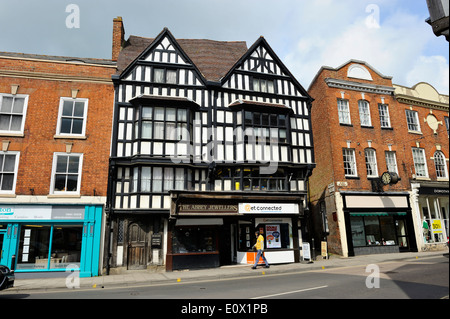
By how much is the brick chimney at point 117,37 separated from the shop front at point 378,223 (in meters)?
17.6

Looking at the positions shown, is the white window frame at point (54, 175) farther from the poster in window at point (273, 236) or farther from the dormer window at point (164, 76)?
the poster in window at point (273, 236)

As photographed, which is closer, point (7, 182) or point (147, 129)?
point (7, 182)

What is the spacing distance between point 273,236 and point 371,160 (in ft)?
31.8

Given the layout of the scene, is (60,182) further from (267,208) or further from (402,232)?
(402,232)

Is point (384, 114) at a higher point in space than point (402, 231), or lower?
higher

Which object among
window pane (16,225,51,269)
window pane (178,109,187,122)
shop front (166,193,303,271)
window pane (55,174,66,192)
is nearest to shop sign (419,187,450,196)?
shop front (166,193,303,271)

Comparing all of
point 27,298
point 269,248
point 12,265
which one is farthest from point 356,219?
point 12,265

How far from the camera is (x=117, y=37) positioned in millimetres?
19031

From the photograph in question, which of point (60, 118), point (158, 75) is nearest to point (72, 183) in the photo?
point (60, 118)

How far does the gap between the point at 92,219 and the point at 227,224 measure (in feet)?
24.9

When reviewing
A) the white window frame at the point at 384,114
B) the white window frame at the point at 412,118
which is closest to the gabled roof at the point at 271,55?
the white window frame at the point at 384,114

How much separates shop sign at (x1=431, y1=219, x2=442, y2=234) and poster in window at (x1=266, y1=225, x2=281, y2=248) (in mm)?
12879

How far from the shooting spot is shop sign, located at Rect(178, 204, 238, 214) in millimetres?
15736

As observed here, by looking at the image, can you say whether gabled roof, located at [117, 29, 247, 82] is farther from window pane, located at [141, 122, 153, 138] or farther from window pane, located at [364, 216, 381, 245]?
window pane, located at [364, 216, 381, 245]
